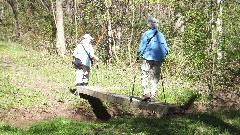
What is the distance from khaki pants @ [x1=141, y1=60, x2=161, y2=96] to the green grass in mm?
914

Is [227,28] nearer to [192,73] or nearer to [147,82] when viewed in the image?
[192,73]

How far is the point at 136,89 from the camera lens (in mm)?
17406

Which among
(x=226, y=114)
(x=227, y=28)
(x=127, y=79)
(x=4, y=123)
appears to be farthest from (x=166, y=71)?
(x=4, y=123)

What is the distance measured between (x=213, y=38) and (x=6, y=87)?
10.6 metres

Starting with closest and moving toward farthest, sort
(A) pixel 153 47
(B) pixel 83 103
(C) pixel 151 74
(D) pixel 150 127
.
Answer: (D) pixel 150 127, (A) pixel 153 47, (C) pixel 151 74, (B) pixel 83 103

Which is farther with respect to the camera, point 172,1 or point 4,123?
point 172,1

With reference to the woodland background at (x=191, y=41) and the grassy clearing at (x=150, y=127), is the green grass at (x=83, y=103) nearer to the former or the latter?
the grassy clearing at (x=150, y=127)

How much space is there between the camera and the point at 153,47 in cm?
1134

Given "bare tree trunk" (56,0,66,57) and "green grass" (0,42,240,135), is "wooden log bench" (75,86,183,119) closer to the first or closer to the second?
"green grass" (0,42,240,135)

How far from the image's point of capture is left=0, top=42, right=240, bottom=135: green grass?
10.4 meters

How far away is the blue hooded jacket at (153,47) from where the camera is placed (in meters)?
11.3

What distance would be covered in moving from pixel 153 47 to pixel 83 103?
4.86 metres

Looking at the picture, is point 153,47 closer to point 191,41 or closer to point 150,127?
point 150,127

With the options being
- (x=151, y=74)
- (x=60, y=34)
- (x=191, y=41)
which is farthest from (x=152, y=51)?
(x=60, y=34)
